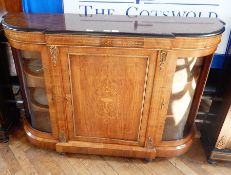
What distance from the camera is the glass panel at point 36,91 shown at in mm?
1338

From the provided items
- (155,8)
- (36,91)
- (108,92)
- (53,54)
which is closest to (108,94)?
(108,92)

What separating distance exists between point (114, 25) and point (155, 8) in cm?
37

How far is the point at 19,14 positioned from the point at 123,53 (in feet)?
2.22

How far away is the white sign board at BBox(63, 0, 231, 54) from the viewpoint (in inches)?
55.6

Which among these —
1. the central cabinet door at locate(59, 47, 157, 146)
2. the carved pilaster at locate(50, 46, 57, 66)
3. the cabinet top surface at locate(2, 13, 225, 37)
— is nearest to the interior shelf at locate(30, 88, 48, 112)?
the central cabinet door at locate(59, 47, 157, 146)

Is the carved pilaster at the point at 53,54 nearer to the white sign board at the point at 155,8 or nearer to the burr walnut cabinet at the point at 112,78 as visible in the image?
the burr walnut cabinet at the point at 112,78

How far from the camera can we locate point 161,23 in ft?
4.13

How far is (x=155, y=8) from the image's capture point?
4.72 ft

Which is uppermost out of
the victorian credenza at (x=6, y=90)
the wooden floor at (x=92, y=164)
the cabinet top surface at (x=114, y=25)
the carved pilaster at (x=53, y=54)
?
the cabinet top surface at (x=114, y=25)

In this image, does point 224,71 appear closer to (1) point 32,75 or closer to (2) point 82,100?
(2) point 82,100

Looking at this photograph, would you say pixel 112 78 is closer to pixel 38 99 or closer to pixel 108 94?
pixel 108 94

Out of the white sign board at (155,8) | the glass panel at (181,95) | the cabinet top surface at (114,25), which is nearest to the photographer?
the cabinet top surface at (114,25)

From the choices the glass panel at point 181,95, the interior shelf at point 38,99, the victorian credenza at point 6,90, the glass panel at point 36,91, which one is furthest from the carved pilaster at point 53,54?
the glass panel at point 181,95

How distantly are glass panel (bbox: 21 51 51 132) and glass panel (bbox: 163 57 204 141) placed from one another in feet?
2.44
